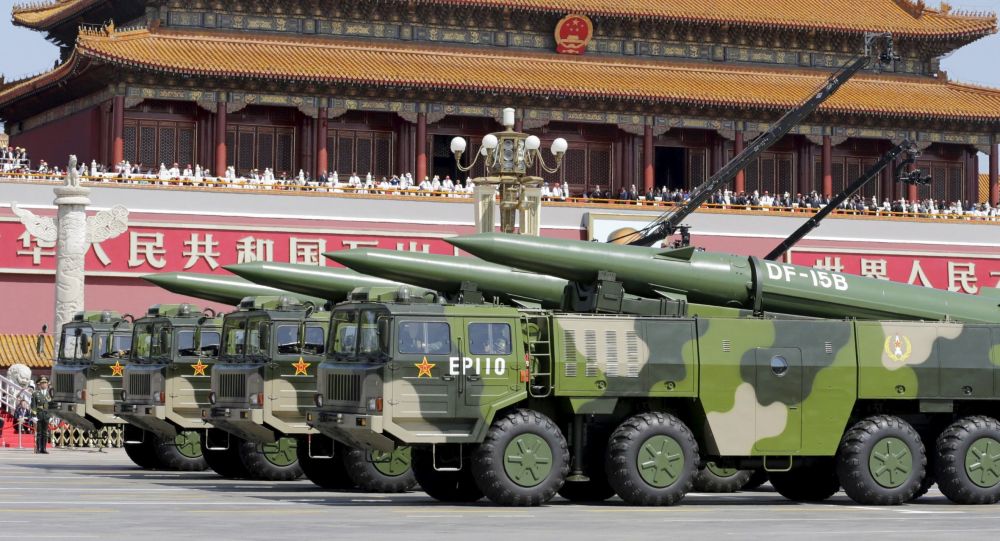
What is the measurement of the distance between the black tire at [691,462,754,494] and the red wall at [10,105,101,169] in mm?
37473

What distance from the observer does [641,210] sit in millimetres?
61469

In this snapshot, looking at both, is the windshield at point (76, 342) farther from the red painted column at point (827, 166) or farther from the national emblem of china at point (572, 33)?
the red painted column at point (827, 166)

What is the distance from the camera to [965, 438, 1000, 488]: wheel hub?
26.0 meters

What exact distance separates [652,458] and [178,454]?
12533mm

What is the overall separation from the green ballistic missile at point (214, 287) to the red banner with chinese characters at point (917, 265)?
30.9 meters

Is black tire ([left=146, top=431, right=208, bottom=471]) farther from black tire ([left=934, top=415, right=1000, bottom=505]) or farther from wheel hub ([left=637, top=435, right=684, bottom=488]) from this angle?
black tire ([left=934, top=415, right=1000, bottom=505])

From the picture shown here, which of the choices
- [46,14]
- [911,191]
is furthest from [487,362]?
[46,14]

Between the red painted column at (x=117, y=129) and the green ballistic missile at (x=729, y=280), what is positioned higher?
the red painted column at (x=117, y=129)

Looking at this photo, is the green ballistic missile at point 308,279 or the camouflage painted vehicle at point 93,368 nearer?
the green ballistic missile at point 308,279

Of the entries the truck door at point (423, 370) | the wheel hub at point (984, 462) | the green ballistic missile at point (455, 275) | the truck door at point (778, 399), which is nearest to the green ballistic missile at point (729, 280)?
the green ballistic missile at point (455, 275)

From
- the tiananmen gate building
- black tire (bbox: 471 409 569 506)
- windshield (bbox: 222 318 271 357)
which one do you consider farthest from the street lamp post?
the tiananmen gate building

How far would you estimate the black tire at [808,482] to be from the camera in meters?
26.9

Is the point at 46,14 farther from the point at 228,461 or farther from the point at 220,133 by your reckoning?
the point at 228,461

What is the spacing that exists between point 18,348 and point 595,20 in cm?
2488
